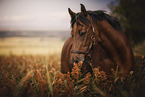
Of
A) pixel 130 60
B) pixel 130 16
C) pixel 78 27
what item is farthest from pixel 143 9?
pixel 78 27

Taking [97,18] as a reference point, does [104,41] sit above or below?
below

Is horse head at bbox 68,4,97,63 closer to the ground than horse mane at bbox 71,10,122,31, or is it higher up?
closer to the ground

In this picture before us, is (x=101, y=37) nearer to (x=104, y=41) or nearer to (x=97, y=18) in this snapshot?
(x=104, y=41)

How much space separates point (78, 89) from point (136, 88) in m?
1.06

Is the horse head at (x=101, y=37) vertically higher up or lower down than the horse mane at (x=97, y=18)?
lower down

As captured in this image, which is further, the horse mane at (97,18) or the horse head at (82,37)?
the horse mane at (97,18)

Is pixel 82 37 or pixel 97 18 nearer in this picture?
pixel 82 37

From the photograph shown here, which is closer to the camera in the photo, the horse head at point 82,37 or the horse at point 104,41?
the horse head at point 82,37

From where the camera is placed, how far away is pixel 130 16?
1250 cm

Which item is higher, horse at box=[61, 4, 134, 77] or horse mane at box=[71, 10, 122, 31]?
horse mane at box=[71, 10, 122, 31]

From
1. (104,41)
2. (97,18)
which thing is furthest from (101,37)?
(97,18)

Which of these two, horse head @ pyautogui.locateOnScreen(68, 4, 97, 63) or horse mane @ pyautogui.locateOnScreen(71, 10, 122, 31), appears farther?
horse mane @ pyautogui.locateOnScreen(71, 10, 122, 31)

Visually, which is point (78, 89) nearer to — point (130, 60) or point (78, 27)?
point (78, 27)

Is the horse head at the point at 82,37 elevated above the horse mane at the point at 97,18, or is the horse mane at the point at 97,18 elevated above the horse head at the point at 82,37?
the horse mane at the point at 97,18
